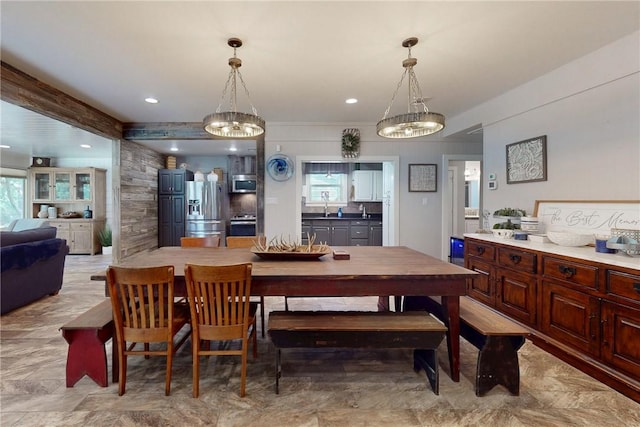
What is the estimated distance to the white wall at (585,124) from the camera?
7.75 ft

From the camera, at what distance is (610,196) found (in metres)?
2.48

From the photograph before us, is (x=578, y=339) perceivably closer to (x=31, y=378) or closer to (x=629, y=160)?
(x=629, y=160)

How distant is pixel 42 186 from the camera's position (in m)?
6.90

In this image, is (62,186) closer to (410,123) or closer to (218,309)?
(218,309)

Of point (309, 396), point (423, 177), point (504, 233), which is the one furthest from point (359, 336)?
point (423, 177)

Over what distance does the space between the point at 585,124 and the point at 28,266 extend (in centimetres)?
576

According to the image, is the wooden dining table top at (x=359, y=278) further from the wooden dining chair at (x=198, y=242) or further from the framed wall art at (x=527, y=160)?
the framed wall art at (x=527, y=160)

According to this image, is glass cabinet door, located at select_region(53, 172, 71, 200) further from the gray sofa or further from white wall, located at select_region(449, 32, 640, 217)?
white wall, located at select_region(449, 32, 640, 217)

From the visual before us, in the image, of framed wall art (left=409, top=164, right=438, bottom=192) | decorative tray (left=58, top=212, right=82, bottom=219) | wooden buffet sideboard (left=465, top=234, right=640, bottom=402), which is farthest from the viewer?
decorative tray (left=58, top=212, right=82, bottom=219)

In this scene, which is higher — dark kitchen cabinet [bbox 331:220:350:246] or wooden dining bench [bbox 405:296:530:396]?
dark kitchen cabinet [bbox 331:220:350:246]

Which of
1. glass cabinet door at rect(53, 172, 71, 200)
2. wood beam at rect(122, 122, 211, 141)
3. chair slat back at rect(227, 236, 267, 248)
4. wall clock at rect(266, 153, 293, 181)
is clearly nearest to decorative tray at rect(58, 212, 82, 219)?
glass cabinet door at rect(53, 172, 71, 200)

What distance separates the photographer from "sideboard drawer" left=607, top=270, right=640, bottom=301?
1770 mm

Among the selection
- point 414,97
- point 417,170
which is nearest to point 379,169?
point 417,170

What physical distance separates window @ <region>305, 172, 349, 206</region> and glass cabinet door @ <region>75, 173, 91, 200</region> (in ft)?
16.5
